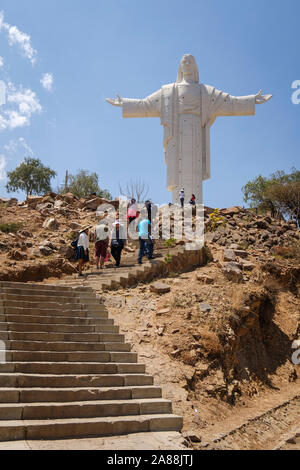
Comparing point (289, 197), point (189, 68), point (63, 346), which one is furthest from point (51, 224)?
point (289, 197)

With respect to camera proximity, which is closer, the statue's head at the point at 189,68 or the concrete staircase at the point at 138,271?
the concrete staircase at the point at 138,271

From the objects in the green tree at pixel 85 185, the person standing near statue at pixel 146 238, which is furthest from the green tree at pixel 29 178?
the person standing near statue at pixel 146 238

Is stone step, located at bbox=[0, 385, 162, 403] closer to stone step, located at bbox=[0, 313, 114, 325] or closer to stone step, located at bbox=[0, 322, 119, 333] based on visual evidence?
stone step, located at bbox=[0, 322, 119, 333]

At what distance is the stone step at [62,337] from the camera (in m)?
6.58

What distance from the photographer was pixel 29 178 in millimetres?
33156

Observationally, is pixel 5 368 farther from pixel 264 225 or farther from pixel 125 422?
pixel 264 225

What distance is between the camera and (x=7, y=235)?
13.8 meters

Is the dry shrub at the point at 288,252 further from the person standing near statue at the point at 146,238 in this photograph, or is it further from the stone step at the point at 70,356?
the stone step at the point at 70,356

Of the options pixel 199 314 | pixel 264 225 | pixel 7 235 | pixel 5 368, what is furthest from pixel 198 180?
pixel 5 368

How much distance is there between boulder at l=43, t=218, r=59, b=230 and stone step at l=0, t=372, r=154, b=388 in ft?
31.9

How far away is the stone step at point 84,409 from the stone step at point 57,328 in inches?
71.3

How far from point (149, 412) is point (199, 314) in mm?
2807

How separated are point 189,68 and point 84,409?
1625cm

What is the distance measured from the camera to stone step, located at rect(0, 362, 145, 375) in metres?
5.85
